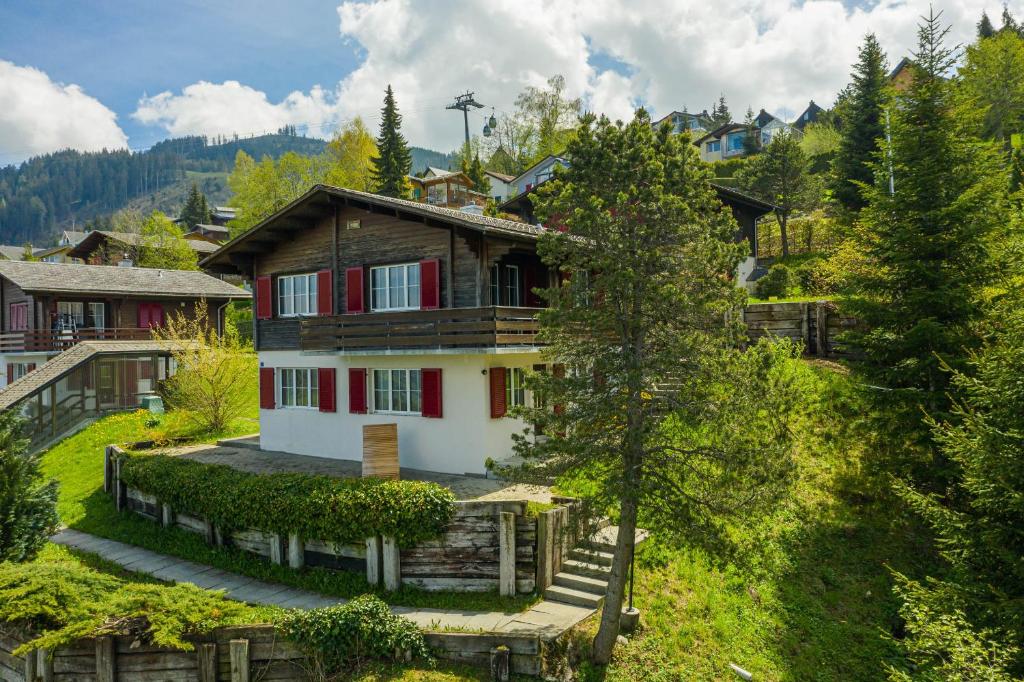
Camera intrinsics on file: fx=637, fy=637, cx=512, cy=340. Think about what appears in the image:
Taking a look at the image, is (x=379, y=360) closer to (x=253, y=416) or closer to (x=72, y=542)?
(x=72, y=542)

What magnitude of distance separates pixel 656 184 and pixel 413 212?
32.9ft

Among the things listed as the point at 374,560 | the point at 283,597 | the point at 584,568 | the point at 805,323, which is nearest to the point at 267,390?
the point at 283,597

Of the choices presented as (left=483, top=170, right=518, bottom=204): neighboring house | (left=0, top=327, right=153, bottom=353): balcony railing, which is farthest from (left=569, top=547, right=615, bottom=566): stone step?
(left=483, top=170, right=518, bottom=204): neighboring house

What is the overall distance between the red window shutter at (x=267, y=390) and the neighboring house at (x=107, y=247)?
100ft

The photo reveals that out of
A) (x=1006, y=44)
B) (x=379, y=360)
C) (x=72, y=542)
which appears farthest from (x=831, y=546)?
(x=1006, y=44)

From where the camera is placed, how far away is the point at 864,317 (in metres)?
15.4

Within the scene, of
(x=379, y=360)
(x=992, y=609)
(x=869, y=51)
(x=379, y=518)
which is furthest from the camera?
(x=869, y=51)

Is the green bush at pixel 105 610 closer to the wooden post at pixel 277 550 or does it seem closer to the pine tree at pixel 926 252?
the wooden post at pixel 277 550

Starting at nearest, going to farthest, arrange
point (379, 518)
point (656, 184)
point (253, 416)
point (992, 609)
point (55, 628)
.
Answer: point (992, 609) → point (656, 184) → point (55, 628) → point (379, 518) → point (253, 416)

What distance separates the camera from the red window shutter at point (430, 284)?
19.1 m

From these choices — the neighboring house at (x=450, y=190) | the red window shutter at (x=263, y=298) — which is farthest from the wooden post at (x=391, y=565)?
the neighboring house at (x=450, y=190)

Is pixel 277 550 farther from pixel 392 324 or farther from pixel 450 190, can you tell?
pixel 450 190

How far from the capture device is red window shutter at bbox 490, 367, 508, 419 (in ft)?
58.5

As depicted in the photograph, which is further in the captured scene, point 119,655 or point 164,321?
point 164,321
